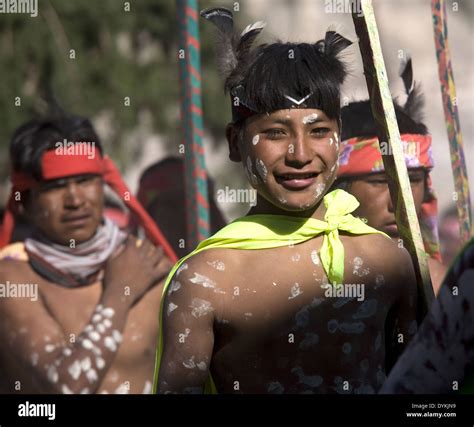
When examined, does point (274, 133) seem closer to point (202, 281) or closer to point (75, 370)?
point (202, 281)

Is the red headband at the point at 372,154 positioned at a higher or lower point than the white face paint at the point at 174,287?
higher

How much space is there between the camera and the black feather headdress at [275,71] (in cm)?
278

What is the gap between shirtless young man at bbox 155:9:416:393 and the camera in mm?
2668

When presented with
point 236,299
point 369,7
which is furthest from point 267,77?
point 236,299

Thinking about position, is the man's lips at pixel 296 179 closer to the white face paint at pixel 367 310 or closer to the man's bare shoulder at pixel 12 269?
the white face paint at pixel 367 310

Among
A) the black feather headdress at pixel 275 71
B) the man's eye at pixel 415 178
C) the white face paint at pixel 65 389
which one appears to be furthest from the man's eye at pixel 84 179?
the black feather headdress at pixel 275 71

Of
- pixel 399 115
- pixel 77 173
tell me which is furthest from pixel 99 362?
pixel 399 115

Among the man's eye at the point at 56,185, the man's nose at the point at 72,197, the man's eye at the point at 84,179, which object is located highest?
the man's eye at the point at 84,179

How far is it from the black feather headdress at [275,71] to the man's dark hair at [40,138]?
8.55 ft

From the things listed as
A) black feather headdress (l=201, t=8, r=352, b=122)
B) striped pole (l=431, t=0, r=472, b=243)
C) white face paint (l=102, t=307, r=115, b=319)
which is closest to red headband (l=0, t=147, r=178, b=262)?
white face paint (l=102, t=307, r=115, b=319)

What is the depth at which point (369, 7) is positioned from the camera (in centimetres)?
291

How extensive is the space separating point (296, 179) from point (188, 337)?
0.42 metres

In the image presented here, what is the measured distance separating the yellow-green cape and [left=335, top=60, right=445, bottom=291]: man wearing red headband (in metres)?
1.26

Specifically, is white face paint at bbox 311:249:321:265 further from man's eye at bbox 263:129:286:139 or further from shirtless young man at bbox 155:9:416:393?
man's eye at bbox 263:129:286:139
